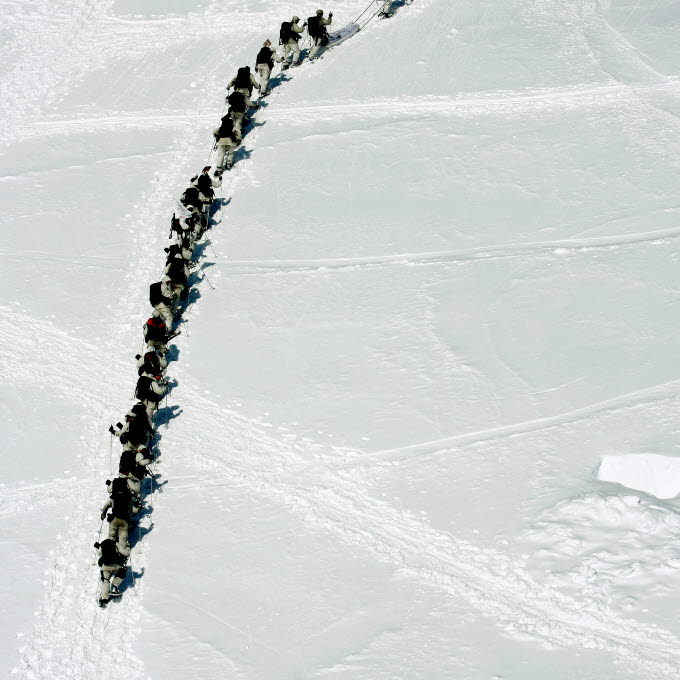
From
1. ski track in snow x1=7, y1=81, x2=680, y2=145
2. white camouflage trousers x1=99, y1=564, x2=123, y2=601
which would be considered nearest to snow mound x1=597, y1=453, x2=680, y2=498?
white camouflage trousers x1=99, y1=564, x2=123, y2=601

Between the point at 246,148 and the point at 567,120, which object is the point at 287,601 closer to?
the point at 246,148

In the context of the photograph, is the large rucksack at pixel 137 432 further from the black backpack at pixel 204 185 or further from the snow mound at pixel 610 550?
the snow mound at pixel 610 550

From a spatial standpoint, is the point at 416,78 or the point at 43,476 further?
the point at 416,78

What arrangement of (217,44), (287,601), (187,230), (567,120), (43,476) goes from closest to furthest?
(287,601), (43,476), (187,230), (567,120), (217,44)

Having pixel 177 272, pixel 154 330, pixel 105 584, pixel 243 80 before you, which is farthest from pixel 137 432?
pixel 243 80

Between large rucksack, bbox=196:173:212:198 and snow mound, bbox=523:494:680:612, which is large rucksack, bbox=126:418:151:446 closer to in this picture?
large rucksack, bbox=196:173:212:198

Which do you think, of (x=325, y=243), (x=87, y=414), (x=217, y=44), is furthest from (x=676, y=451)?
(x=217, y=44)
